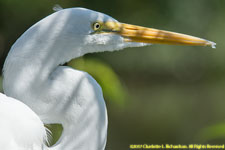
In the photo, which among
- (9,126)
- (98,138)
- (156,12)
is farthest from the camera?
(156,12)

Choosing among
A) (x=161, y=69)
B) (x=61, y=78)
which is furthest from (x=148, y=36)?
(x=161, y=69)

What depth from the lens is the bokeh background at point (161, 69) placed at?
4398mm

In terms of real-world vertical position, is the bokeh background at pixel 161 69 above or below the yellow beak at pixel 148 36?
below

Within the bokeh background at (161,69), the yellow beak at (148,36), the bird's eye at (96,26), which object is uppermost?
the bird's eye at (96,26)

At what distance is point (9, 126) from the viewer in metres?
1.31

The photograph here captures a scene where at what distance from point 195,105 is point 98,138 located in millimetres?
4879

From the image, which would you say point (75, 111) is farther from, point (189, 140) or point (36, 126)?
point (189, 140)

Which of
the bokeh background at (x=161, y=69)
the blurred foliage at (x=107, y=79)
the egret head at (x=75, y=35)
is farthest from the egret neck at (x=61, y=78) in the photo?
the bokeh background at (x=161, y=69)

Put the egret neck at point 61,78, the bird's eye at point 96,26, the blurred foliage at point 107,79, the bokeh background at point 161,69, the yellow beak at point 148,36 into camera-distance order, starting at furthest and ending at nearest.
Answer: the bokeh background at point 161,69 → the blurred foliage at point 107,79 → the yellow beak at point 148,36 → the bird's eye at point 96,26 → the egret neck at point 61,78

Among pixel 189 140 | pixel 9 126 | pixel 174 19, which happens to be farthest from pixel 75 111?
pixel 174 19

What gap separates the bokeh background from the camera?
440cm

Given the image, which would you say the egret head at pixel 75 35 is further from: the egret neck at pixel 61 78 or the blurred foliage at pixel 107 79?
the blurred foliage at pixel 107 79

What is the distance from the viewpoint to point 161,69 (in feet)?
22.5

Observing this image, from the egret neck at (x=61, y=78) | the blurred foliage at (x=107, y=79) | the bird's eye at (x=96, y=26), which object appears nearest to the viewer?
the egret neck at (x=61, y=78)
